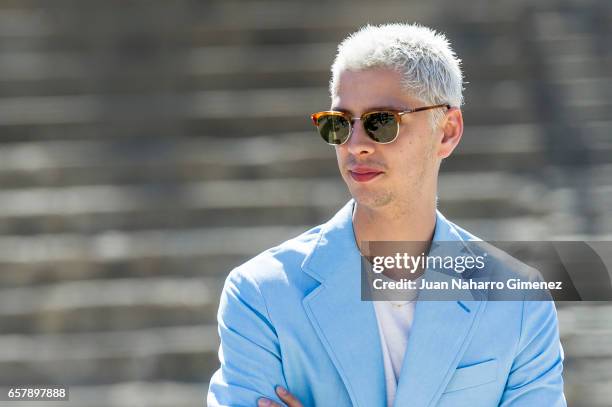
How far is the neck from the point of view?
2.15 m

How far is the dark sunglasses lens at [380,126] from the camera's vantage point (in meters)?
2.05

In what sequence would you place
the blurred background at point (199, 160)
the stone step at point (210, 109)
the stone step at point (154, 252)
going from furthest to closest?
1. the stone step at point (210, 109)
2. the stone step at point (154, 252)
3. the blurred background at point (199, 160)

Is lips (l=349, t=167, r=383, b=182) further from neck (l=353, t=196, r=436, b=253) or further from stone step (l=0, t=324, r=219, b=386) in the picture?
stone step (l=0, t=324, r=219, b=386)

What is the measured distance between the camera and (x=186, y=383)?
184 inches

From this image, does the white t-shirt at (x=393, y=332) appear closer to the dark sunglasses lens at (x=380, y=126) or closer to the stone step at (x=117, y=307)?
the dark sunglasses lens at (x=380, y=126)

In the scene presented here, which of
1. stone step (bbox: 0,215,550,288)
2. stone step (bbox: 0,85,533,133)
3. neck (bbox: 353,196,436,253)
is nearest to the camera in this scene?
neck (bbox: 353,196,436,253)

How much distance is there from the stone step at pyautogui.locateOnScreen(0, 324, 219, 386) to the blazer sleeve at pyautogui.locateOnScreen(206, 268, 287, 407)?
2654mm

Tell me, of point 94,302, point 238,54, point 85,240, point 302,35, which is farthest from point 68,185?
point 302,35

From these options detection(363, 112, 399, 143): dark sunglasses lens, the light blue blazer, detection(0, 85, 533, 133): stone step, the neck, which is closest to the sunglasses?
detection(363, 112, 399, 143): dark sunglasses lens

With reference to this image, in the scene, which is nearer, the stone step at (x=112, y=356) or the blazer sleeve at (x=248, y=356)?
the blazer sleeve at (x=248, y=356)

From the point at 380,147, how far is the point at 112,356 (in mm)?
2978

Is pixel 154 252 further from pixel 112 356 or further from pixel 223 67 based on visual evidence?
pixel 223 67

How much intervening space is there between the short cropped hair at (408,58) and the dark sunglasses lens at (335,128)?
0.23 ft

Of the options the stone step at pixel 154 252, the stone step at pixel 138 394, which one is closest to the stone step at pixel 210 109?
the stone step at pixel 154 252
